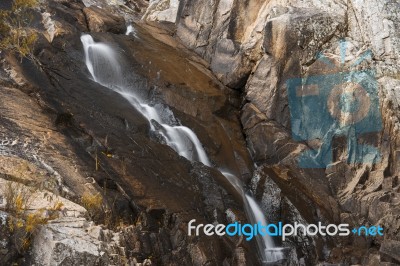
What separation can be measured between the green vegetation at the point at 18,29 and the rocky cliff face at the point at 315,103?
19.5 feet

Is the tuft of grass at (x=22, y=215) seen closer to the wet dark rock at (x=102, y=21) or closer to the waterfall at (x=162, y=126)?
the waterfall at (x=162, y=126)

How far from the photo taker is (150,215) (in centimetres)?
744

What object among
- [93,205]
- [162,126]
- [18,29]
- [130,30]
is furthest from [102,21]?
[93,205]

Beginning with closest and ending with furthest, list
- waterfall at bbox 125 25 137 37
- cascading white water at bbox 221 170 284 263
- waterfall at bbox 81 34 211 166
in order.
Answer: cascading white water at bbox 221 170 284 263
waterfall at bbox 81 34 211 166
waterfall at bbox 125 25 137 37

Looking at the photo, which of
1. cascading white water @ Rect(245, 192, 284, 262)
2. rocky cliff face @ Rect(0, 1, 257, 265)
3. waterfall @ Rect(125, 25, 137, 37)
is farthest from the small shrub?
waterfall @ Rect(125, 25, 137, 37)

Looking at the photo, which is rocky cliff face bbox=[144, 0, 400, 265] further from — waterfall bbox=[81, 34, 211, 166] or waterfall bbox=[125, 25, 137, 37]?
waterfall bbox=[125, 25, 137, 37]

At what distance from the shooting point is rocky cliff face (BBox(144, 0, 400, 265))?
36.8 feet

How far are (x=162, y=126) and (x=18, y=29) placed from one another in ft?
14.1

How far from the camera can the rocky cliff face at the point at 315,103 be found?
11227 millimetres

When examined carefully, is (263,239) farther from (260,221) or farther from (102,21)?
(102,21)

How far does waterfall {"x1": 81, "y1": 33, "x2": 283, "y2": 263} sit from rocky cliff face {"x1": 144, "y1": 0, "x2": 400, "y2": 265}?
26.3 inches

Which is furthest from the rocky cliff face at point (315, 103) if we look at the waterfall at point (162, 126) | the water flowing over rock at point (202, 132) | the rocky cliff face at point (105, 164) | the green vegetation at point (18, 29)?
the green vegetation at point (18, 29)

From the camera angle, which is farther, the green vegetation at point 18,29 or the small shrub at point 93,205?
the green vegetation at point 18,29

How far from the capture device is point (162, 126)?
11422 millimetres
